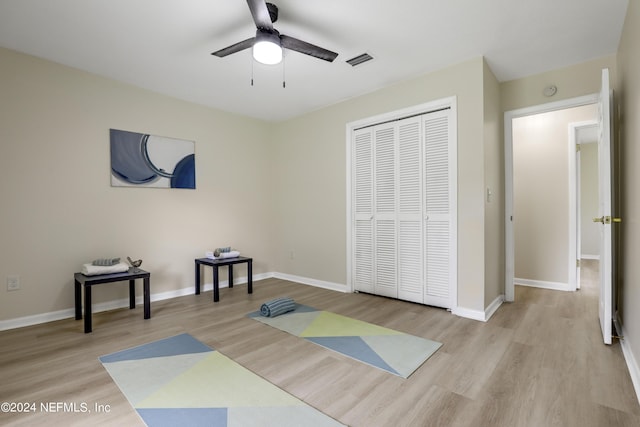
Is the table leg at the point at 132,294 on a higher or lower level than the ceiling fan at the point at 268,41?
lower

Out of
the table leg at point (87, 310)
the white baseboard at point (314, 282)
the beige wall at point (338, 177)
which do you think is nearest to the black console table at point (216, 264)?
the white baseboard at point (314, 282)

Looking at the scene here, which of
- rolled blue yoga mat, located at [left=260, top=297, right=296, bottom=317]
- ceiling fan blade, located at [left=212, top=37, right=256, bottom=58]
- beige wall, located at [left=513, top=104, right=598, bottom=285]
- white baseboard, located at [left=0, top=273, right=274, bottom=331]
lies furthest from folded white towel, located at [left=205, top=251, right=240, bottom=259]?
beige wall, located at [left=513, top=104, right=598, bottom=285]

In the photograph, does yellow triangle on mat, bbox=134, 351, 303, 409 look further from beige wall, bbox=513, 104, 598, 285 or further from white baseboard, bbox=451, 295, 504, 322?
beige wall, bbox=513, 104, 598, 285

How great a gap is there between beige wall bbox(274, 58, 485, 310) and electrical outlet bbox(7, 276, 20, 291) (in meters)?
3.12

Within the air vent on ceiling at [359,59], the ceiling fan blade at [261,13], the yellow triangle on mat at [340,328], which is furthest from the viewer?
the air vent on ceiling at [359,59]

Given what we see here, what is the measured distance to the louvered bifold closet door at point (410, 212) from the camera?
3.53 metres

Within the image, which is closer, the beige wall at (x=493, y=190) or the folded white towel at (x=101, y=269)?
the folded white towel at (x=101, y=269)

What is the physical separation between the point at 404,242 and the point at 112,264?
3.19 metres

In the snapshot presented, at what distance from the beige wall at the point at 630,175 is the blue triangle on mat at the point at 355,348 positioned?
154cm

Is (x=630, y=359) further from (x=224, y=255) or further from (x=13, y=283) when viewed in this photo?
(x=13, y=283)

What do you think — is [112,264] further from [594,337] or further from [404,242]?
[594,337]

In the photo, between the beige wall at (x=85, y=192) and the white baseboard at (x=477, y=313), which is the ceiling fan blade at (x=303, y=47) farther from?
the white baseboard at (x=477, y=313)

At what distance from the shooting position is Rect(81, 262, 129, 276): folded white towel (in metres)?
3.03

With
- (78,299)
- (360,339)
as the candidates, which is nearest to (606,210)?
(360,339)
